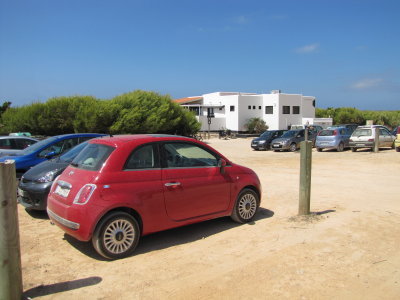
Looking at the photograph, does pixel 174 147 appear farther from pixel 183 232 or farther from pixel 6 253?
pixel 6 253

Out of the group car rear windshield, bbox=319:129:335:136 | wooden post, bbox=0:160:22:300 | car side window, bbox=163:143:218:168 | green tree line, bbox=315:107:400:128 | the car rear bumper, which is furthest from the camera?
green tree line, bbox=315:107:400:128

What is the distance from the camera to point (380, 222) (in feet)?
21.2

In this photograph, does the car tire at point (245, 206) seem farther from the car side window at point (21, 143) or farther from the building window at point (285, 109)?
the building window at point (285, 109)

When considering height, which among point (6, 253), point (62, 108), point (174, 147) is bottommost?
point (6, 253)

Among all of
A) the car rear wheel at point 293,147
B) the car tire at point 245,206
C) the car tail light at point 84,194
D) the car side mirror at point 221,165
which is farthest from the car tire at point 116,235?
the car rear wheel at point 293,147

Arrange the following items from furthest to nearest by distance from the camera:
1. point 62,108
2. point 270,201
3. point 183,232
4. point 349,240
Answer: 1. point 62,108
2. point 270,201
3. point 183,232
4. point 349,240

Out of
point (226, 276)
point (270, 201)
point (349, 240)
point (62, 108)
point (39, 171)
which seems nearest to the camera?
point (226, 276)

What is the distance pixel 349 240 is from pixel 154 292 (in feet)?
10.5

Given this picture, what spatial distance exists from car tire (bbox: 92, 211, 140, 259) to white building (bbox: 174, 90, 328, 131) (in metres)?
40.2

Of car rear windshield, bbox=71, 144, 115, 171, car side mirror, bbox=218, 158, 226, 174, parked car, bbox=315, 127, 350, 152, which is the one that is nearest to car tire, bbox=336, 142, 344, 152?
parked car, bbox=315, 127, 350, 152

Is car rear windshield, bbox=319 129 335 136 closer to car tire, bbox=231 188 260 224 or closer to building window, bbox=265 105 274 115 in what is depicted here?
car tire, bbox=231 188 260 224

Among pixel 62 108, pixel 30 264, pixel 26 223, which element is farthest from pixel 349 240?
pixel 62 108

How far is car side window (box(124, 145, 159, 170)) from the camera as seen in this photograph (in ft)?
17.1

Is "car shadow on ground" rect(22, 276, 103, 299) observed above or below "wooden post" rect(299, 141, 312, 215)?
below
